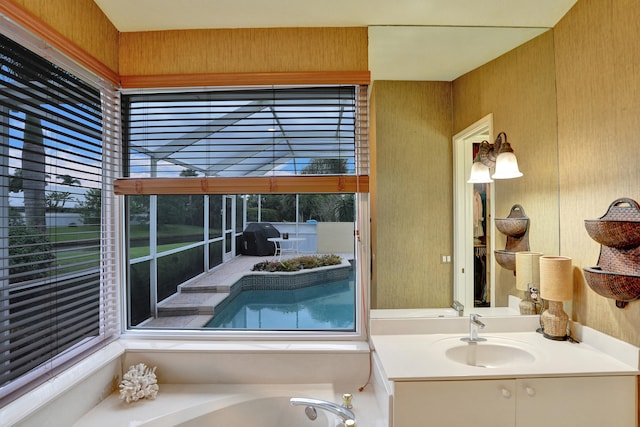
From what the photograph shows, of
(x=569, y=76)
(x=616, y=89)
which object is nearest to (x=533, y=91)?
(x=569, y=76)

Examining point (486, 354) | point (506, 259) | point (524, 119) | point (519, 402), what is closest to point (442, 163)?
point (524, 119)

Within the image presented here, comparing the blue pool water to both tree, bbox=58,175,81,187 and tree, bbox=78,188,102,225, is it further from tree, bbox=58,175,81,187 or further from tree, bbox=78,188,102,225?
tree, bbox=58,175,81,187

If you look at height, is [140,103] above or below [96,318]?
above

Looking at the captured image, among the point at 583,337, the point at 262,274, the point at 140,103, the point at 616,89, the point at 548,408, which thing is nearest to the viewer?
the point at 548,408

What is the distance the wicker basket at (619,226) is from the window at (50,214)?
96.8 inches

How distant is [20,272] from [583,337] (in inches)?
102

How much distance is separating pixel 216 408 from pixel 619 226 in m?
1.99

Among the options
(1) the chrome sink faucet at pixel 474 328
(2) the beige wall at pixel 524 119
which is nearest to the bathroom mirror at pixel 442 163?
(2) the beige wall at pixel 524 119

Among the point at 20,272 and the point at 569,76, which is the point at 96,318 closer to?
the point at 20,272

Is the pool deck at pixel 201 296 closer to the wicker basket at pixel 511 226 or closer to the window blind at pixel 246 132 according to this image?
the window blind at pixel 246 132

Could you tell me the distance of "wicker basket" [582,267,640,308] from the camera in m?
1.27

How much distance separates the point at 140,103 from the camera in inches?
76.4

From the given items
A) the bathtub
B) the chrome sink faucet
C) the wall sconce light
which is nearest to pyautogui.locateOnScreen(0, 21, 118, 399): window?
the bathtub

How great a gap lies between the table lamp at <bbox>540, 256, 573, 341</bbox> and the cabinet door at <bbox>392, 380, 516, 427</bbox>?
0.57m
